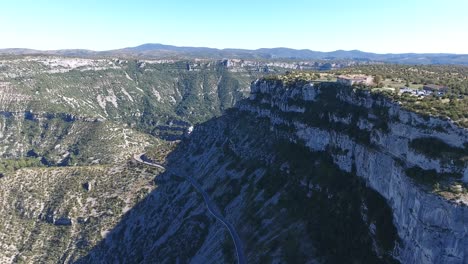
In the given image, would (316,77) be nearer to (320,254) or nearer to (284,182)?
(284,182)

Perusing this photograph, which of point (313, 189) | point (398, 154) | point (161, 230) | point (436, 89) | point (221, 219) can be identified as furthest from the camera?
point (161, 230)

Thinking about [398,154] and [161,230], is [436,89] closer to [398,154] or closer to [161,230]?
[398,154]

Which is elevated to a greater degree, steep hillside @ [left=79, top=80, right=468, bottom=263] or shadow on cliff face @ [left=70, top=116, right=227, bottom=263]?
steep hillside @ [left=79, top=80, right=468, bottom=263]

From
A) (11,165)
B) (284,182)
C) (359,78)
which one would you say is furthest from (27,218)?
(359,78)

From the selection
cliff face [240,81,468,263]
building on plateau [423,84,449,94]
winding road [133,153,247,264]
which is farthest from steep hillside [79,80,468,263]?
building on plateau [423,84,449,94]

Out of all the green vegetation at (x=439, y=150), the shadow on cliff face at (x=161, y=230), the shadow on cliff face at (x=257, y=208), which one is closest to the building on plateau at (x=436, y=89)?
the shadow on cliff face at (x=257, y=208)

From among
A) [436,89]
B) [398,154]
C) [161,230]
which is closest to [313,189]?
[398,154]

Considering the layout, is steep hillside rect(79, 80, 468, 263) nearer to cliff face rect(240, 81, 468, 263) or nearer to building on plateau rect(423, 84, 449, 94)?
cliff face rect(240, 81, 468, 263)

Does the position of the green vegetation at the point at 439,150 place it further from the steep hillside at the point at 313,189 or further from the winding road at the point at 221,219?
the winding road at the point at 221,219
